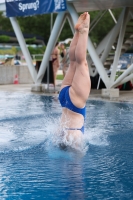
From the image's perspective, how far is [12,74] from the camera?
23.1m

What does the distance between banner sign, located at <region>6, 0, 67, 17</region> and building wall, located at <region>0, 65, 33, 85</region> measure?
474 centimetres

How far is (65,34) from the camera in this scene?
6956cm

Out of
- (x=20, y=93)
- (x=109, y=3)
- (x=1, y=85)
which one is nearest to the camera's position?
(x=109, y=3)

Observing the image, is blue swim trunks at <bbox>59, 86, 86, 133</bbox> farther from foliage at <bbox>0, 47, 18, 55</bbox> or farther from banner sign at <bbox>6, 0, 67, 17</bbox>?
foliage at <bbox>0, 47, 18, 55</bbox>

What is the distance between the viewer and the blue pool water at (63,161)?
5637 mm

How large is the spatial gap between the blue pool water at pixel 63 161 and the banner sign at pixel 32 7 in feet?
17.4

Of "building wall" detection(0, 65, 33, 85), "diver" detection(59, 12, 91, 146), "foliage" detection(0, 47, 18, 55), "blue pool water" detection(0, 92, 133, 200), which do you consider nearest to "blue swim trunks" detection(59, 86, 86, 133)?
"diver" detection(59, 12, 91, 146)

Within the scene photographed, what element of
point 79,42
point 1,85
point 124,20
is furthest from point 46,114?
point 1,85

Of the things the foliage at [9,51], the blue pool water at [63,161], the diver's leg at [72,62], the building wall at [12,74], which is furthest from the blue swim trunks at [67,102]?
the foliage at [9,51]

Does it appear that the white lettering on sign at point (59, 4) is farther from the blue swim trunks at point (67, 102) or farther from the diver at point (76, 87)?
the blue swim trunks at point (67, 102)

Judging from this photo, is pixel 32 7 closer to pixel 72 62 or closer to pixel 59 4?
pixel 59 4

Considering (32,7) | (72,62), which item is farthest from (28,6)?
(72,62)

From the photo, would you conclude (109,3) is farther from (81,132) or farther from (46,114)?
(81,132)

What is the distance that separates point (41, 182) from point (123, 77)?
31.8 ft
